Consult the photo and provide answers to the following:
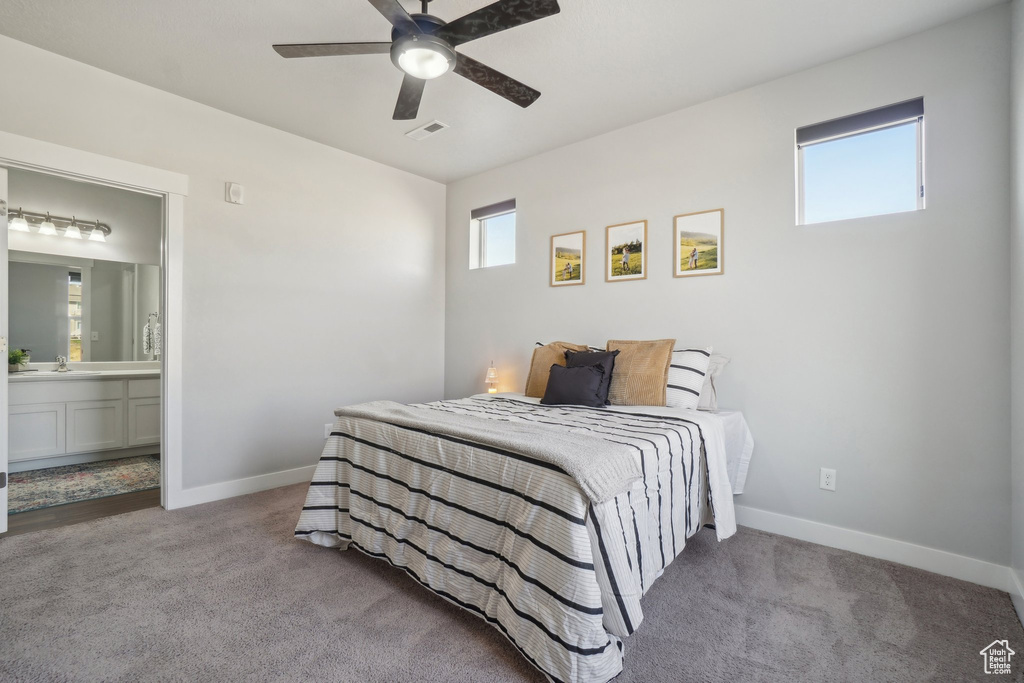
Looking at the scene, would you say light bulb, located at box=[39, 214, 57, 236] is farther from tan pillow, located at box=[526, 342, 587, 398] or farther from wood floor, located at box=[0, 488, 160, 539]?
tan pillow, located at box=[526, 342, 587, 398]

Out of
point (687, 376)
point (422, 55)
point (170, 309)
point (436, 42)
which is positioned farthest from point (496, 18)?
point (170, 309)

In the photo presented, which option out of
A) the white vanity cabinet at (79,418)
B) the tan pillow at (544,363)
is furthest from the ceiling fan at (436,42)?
the white vanity cabinet at (79,418)

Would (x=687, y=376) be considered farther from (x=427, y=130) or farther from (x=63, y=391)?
(x=63, y=391)

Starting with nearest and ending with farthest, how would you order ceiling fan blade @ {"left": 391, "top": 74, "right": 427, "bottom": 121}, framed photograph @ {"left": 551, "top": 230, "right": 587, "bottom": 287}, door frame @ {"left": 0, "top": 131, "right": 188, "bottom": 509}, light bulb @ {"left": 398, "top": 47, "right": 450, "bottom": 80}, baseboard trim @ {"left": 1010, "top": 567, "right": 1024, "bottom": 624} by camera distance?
1. baseboard trim @ {"left": 1010, "top": 567, "right": 1024, "bottom": 624}
2. light bulb @ {"left": 398, "top": 47, "right": 450, "bottom": 80}
3. ceiling fan blade @ {"left": 391, "top": 74, "right": 427, "bottom": 121}
4. door frame @ {"left": 0, "top": 131, "right": 188, "bottom": 509}
5. framed photograph @ {"left": 551, "top": 230, "right": 587, "bottom": 287}


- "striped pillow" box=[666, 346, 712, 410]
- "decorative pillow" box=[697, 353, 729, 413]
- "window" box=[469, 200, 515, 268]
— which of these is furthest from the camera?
"window" box=[469, 200, 515, 268]

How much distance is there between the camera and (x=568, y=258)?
3.66m

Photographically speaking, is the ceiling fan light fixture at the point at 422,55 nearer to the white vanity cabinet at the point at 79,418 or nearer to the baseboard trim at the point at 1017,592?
the baseboard trim at the point at 1017,592

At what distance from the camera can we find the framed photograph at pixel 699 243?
9.57ft

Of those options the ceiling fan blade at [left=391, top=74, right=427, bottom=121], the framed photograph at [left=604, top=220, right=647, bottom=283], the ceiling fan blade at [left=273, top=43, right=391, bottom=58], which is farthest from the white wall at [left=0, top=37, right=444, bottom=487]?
the framed photograph at [left=604, top=220, right=647, bottom=283]

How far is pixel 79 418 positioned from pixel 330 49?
4012 mm

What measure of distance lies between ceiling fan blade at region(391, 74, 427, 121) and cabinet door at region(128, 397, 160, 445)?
3.77 metres

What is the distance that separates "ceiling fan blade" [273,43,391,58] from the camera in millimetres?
1905

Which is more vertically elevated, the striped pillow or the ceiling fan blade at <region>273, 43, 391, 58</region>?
the ceiling fan blade at <region>273, 43, 391, 58</region>

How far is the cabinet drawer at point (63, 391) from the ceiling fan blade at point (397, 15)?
4.15m
